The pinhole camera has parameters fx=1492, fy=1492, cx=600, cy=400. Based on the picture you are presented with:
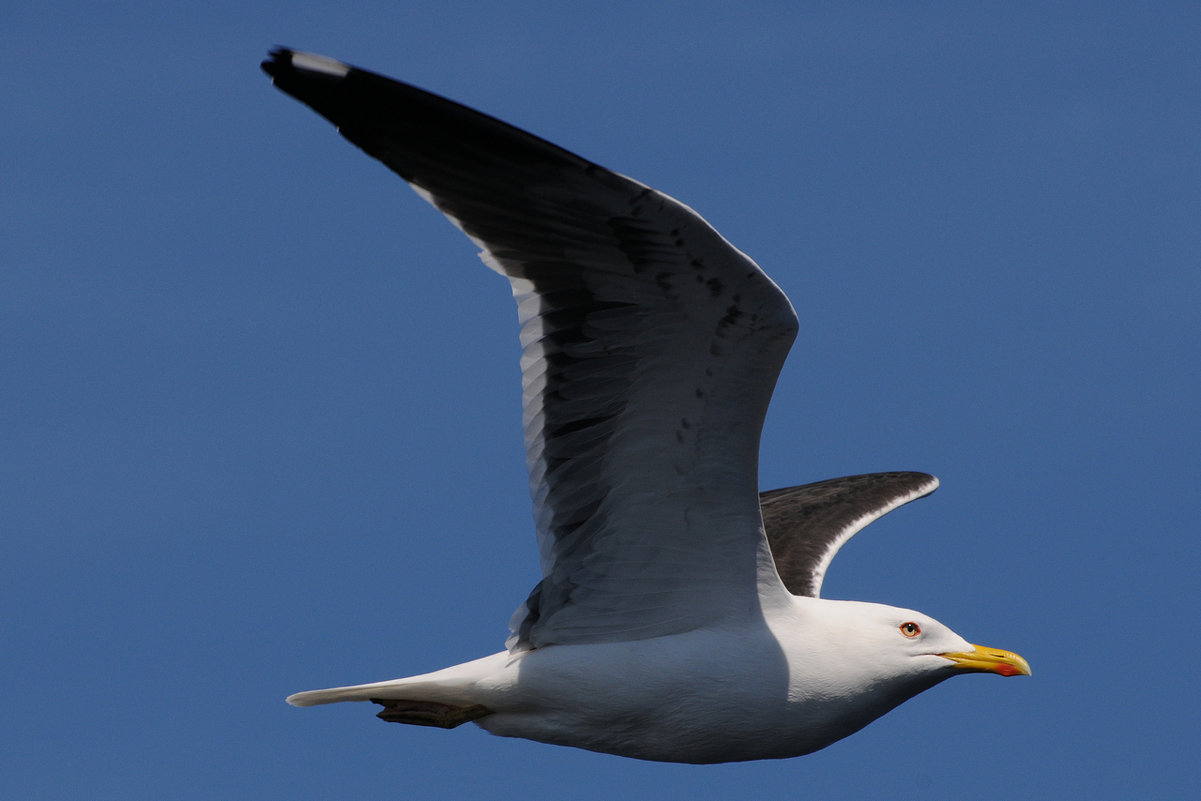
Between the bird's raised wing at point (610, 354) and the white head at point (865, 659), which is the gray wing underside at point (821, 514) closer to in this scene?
the white head at point (865, 659)

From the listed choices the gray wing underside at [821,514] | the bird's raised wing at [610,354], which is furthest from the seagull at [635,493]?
the gray wing underside at [821,514]

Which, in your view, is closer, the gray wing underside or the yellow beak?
the yellow beak

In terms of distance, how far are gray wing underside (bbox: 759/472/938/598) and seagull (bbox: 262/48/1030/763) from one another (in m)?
1.79

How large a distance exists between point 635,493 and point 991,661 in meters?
2.60

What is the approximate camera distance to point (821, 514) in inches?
478

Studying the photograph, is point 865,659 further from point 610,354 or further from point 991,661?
point 610,354

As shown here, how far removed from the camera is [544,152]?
7.15 metres

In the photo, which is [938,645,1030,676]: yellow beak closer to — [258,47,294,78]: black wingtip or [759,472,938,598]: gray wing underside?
[759,472,938,598]: gray wing underside

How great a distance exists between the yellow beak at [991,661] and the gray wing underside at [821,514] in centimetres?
164

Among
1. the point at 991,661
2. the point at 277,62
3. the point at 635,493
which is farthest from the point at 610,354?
the point at 991,661

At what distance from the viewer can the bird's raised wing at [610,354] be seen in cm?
713

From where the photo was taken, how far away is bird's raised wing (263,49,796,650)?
281 inches

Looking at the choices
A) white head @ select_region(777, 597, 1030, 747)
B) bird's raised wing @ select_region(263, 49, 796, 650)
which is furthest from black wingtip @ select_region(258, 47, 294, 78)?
white head @ select_region(777, 597, 1030, 747)

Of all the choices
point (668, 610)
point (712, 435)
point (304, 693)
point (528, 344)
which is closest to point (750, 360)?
point (712, 435)
